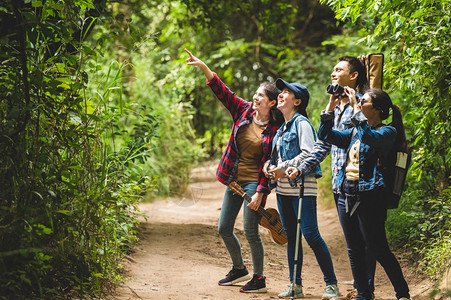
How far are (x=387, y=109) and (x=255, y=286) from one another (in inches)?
79.9

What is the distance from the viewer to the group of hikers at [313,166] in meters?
4.47

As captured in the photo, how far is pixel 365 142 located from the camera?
4.34 metres

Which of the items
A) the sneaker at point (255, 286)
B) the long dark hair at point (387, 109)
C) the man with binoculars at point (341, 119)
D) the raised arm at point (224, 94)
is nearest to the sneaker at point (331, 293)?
the man with binoculars at point (341, 119)

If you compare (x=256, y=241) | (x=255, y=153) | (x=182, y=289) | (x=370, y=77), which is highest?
(x=370, y=77)

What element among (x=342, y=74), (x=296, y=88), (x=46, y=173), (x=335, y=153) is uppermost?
(x=342, y=74)

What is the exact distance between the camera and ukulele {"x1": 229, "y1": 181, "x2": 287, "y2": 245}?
5367 millimetres

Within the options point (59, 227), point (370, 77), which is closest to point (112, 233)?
point (59, 227)

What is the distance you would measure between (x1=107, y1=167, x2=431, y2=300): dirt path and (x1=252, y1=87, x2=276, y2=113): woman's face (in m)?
1.71

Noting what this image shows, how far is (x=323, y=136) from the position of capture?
4.64m

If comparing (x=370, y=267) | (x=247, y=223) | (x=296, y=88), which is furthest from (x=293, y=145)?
(x=370, y=267)

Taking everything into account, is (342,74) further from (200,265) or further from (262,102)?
(200,265)

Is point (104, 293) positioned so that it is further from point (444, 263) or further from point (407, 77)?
point (407, 77)

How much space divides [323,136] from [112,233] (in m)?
2.11

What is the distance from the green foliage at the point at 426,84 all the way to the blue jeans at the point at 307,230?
40.7 inches
